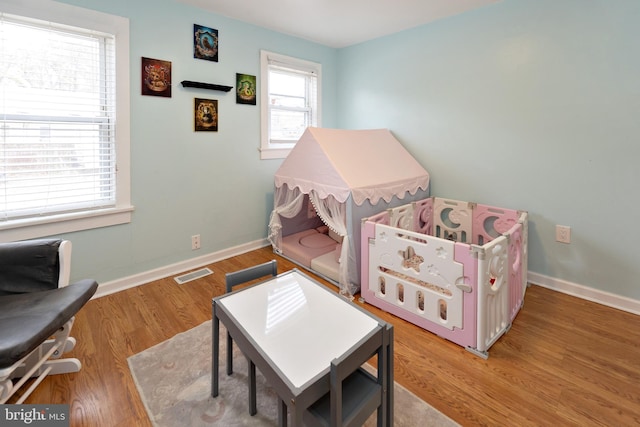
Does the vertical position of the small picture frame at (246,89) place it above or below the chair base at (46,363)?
above

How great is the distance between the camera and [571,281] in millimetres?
2467

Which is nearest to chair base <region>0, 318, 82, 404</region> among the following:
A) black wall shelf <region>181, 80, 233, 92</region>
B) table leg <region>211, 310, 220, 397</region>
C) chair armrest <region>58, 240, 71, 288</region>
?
chair armrest <region>58, 240, 71, 288</region>

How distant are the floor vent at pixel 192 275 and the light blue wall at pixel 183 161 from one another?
19 centimetres

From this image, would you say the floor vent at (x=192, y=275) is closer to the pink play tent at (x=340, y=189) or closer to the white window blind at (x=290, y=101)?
the pink play tent at (x=340, y=189)

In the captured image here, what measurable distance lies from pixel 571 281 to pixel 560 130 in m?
1.17

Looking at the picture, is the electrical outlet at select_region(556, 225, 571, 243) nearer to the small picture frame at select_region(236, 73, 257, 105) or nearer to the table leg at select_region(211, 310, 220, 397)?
the table leg at select_region(211, 310, 220, 397)

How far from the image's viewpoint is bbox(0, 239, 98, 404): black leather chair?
1370mm

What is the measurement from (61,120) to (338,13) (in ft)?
7.72

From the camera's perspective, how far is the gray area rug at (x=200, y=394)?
1.39 metres

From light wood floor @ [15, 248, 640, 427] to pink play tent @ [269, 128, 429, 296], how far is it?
24.6 inches

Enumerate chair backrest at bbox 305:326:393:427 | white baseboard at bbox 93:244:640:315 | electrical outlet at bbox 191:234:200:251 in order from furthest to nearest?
electrical outlet at bbox 191:234:200:251
white baseboard at bbox 93:244:640:315
chair backrest at bbox 305:326:393:427

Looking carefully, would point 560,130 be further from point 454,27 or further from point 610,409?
point 610,409

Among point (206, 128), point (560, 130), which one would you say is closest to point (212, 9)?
point (206, 128)

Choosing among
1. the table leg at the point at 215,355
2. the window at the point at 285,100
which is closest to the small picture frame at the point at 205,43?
the window at the point at 285,100
